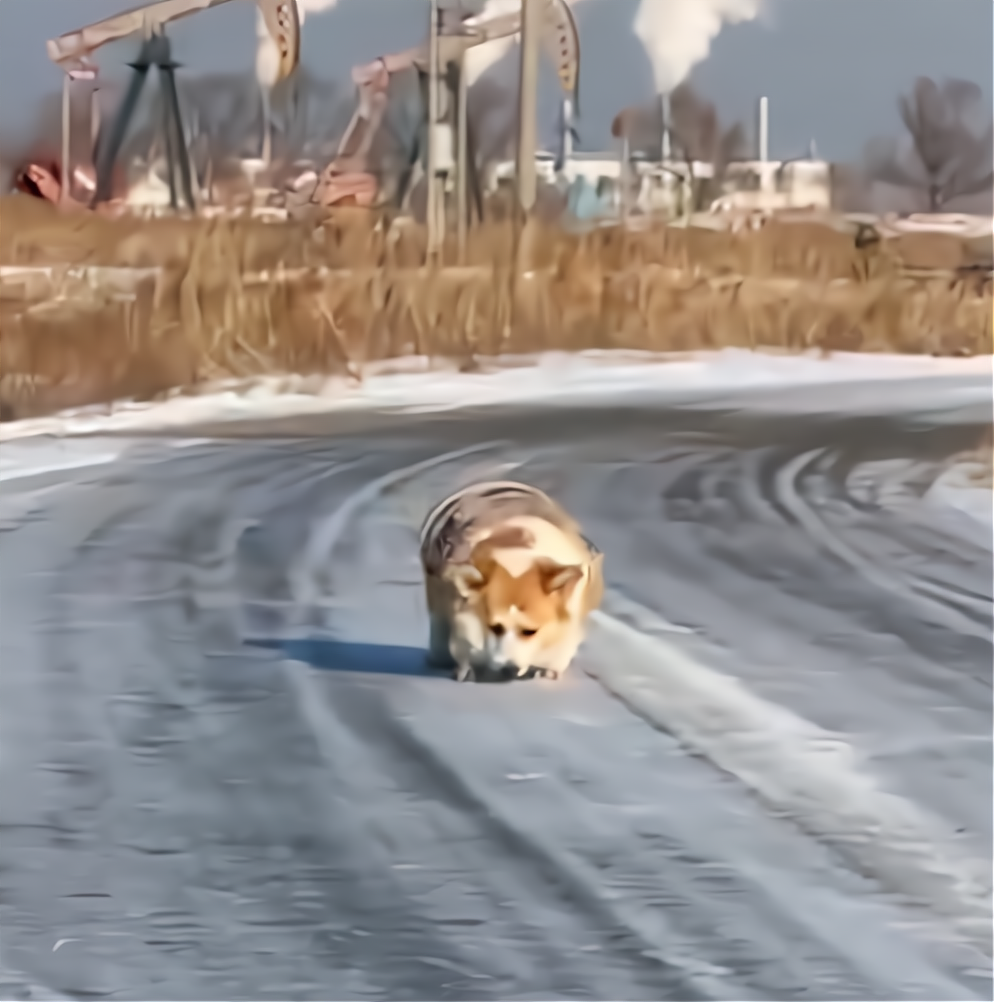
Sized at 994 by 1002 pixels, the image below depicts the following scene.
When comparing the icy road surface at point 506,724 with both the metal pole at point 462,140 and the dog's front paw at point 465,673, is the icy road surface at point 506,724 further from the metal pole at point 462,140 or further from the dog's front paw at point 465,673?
the metal pole at point 462,140

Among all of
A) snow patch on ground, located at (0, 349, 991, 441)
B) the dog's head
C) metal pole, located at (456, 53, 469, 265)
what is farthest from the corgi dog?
metal pole, located at (456, 53, 469, 265)

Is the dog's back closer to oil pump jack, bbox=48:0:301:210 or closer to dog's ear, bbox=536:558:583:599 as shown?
dog's ear, bbox=536:558:583:599

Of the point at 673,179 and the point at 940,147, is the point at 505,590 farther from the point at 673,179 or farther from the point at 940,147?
the point at 940,147

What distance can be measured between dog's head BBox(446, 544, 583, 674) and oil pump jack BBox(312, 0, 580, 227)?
297mm

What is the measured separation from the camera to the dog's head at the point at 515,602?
79 centimetres

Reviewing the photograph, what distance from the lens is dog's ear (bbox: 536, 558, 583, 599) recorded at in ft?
2.62

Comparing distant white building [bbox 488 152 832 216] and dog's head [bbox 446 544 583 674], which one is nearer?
dog's head [bbox 446 544 583 674]

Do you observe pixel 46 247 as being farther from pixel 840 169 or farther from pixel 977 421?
pixel 977 421

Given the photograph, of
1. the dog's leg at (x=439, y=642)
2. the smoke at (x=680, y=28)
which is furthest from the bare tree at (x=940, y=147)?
the dog's leg at (x=439, y=642)

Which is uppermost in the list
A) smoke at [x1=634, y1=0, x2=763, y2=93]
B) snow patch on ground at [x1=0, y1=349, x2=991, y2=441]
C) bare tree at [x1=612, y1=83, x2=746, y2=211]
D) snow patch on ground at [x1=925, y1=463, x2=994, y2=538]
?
smoke at [x1=634, y1=0, x2=763, y2=93]

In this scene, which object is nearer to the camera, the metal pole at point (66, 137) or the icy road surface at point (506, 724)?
the icy road surface at point (506, 724)

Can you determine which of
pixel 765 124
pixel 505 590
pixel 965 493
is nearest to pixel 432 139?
pixel 765 124

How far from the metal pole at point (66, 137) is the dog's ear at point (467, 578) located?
404mm

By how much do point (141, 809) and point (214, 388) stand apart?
0.32 meters
